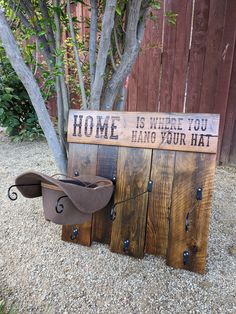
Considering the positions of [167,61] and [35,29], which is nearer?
[35,29]

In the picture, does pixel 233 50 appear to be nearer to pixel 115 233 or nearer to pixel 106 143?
pixel 106 143

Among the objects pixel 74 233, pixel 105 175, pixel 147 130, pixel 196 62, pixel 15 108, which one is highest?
pixel 196 62

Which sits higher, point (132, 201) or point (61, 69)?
point (61, 69)

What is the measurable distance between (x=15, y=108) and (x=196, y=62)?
257cm

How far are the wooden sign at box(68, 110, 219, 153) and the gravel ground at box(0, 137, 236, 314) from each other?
2.03ft

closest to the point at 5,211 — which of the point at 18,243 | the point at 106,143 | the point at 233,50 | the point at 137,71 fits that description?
the point at 18,243

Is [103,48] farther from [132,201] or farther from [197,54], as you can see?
[197,54]

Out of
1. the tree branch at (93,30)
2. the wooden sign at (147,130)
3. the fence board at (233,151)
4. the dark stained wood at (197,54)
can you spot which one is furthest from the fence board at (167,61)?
the wooden sign at (147,130)

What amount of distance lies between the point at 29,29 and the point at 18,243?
1.30m

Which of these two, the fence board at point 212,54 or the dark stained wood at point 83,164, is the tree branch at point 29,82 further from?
the fence board at point 212,54

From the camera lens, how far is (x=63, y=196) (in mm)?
968

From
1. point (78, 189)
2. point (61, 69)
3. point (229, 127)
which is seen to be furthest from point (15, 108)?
point (78, 189)

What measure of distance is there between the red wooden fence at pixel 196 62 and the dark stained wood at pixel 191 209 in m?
1.53

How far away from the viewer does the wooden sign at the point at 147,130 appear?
1.05 m
